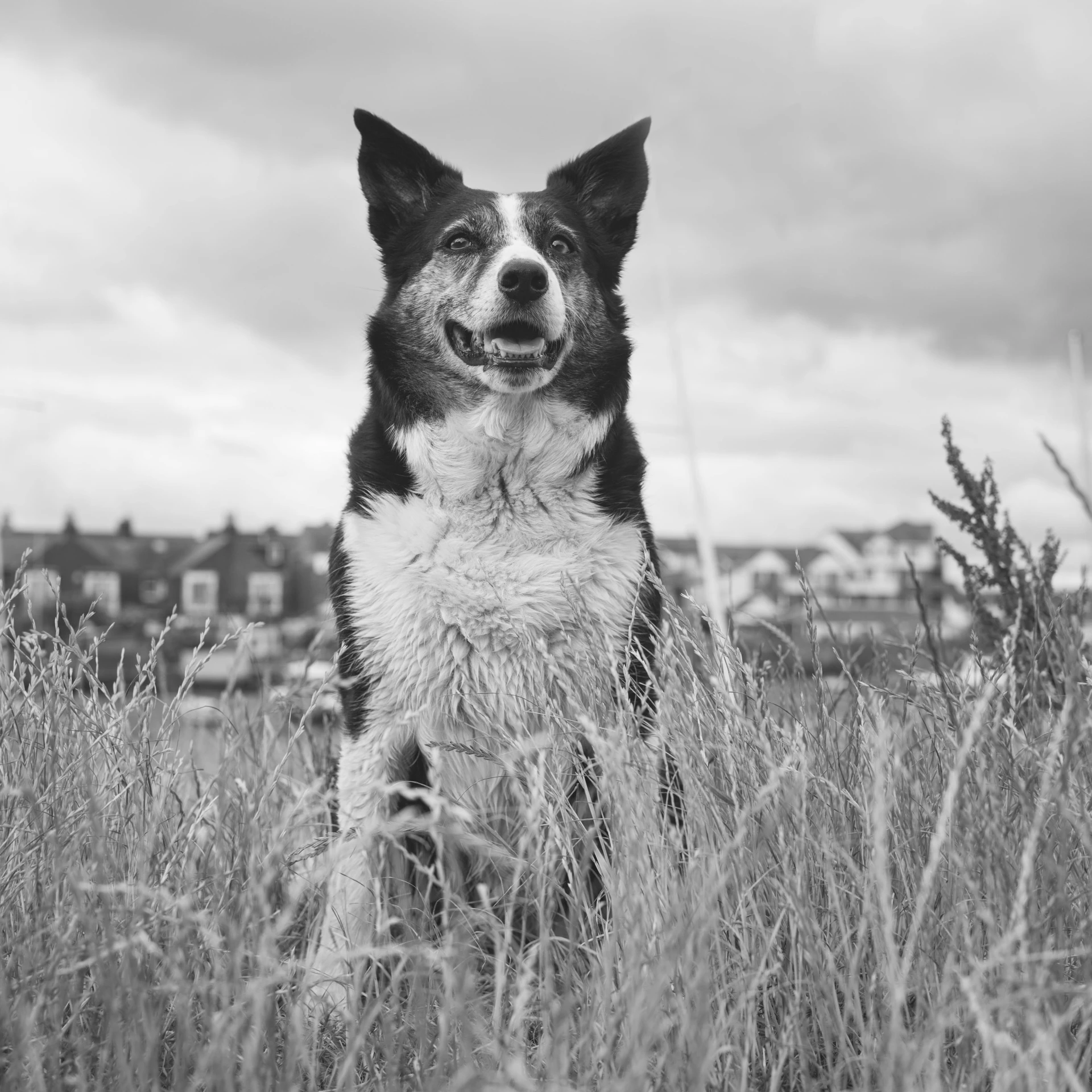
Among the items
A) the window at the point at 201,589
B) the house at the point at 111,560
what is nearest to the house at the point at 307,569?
the window at the point at 201,589

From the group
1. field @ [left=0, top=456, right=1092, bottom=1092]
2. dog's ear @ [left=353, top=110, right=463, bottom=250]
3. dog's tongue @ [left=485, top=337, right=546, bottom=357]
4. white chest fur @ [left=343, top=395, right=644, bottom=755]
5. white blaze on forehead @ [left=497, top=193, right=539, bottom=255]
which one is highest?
dog's ear @ [left=353, top=110, right=463, bottom=250]

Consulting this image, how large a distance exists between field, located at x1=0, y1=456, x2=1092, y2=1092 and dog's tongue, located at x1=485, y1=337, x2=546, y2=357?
1.43 meters

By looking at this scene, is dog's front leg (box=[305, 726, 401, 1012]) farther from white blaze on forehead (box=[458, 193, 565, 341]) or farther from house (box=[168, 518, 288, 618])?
house (box=[168, 518, 288, 618])

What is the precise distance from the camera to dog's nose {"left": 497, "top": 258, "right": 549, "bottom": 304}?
3.57 m

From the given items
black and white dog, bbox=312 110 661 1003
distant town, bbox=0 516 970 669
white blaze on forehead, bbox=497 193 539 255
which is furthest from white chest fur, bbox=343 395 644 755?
distant town, bbox=0 516 970 669

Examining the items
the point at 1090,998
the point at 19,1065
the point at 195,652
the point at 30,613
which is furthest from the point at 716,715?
the point at 30,613

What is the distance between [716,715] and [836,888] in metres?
0.56

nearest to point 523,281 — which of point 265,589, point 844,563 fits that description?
point 265,589

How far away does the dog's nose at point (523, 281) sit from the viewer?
11.7 ft

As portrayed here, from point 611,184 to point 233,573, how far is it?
73.5 meters

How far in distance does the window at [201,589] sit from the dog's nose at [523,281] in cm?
7263

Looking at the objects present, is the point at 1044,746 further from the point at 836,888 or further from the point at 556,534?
the point at 556,534

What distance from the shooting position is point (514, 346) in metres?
3.74

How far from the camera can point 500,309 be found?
3672mm
